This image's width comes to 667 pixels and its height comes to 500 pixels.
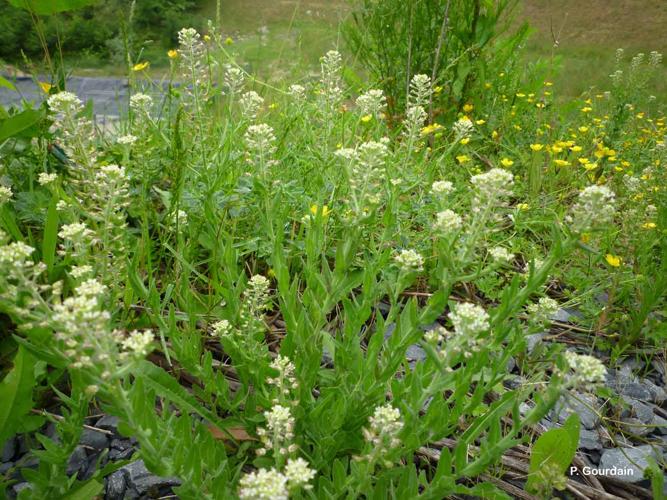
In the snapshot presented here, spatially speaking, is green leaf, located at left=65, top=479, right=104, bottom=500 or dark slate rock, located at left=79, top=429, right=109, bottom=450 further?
dark slate rock, located at left=79, top=429, right=109, bottom=450

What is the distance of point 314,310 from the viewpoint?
157 cm

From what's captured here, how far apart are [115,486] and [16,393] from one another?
405 mm

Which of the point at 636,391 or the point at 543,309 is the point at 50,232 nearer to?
the point at 543,309

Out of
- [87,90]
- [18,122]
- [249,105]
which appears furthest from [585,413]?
[87,90]

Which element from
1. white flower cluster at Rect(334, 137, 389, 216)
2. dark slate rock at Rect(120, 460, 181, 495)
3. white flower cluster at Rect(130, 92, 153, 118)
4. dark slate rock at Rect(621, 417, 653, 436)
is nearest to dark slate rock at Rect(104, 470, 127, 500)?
dark slate rock at Rect(120, 460, 181, 495)

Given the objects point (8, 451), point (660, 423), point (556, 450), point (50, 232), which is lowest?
point (660, 423)

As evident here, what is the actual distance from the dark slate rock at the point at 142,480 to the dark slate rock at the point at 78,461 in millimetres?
139

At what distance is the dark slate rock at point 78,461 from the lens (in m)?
1.65

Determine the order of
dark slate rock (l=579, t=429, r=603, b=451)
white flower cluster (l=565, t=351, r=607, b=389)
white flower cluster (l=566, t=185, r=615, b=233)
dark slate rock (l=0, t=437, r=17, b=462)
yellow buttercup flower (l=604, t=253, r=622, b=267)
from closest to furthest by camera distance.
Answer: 1. white flower cluster (l=565, t=351, r=607, b=389)
2. white flower cluster (l=566, t=185, r=615, b=233)
3. dark slate rock (l=0, t=437, r=17, b=462)
4. dark slate rock (l=579, t=429, r=603, b=451)
5. yellow buttercup flower (l=604, t=253, r=622, b=267)

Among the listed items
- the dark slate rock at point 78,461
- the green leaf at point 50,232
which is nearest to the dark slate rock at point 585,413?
the dark slate rock at point 78,461

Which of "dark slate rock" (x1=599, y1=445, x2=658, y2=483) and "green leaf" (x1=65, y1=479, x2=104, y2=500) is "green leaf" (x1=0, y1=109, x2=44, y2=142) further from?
"dark slate rock" (x1=599, y1=445, x2=658, y2=483)

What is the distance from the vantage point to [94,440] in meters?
1.72

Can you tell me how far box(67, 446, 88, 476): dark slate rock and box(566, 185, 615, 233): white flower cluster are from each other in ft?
5.18

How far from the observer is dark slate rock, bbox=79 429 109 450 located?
1.71 metres
